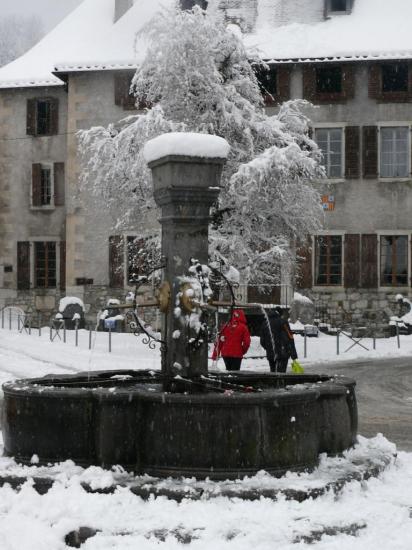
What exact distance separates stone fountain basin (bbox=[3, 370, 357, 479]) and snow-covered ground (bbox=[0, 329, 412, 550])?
0.51ft

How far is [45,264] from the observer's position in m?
33.8

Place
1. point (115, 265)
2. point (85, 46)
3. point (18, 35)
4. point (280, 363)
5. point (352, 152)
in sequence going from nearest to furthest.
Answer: point (280, 363)
point (352, 152)
point (115, 265)
point (85, 46)
point (18, 35)

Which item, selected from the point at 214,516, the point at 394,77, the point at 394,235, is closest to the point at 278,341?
the point at 214,516

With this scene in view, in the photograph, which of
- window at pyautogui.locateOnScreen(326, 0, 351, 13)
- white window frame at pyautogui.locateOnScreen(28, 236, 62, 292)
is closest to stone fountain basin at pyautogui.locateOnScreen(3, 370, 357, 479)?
window at pyautogui.locateOnScreen(326, 0, 351, 13)

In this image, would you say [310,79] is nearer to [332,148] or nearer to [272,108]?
[272,108]

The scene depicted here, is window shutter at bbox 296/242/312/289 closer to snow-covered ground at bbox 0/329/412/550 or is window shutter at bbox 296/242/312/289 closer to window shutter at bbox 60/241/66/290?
window shutter at bbox 60/241/66/290

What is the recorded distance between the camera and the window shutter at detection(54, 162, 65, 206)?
33.7 meters

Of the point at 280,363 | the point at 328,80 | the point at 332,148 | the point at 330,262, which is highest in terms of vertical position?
the point at 328,80

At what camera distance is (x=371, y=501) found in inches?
263

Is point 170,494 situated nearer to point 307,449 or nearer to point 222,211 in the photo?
point 307,449

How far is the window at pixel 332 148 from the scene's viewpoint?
3000 cm

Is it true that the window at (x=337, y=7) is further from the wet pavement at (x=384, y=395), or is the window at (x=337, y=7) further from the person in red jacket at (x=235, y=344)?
the person in red jacket at (x=235, y=344)

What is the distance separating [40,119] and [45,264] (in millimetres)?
5123

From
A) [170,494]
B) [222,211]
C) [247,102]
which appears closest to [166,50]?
[247,102]
